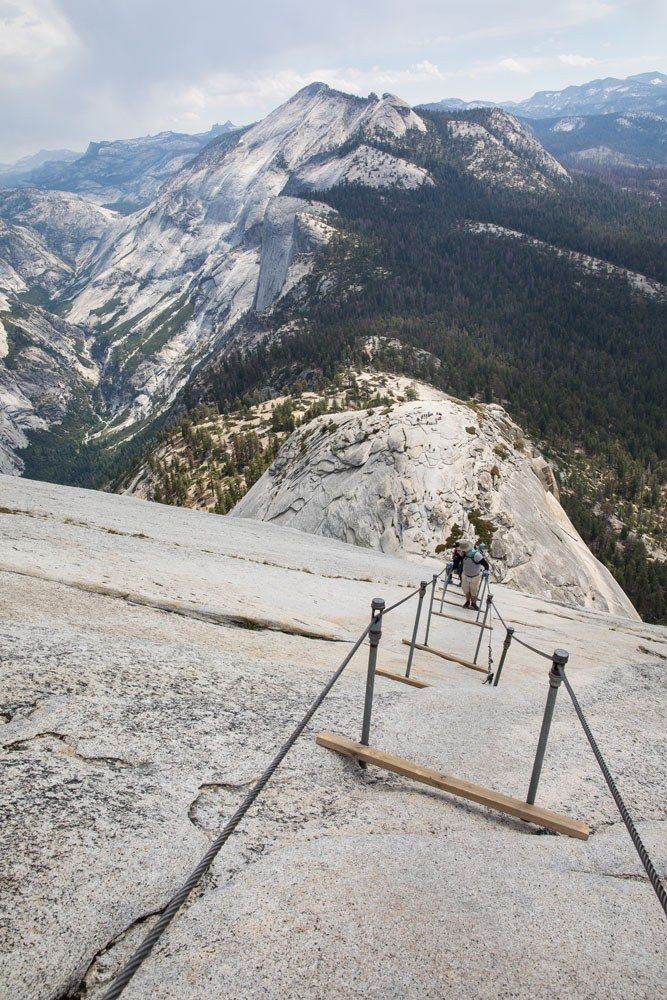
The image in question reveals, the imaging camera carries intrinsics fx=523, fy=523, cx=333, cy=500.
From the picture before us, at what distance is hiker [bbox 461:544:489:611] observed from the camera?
64.9ft

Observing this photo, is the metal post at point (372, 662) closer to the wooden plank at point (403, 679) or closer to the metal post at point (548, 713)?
the metal post at point (548, 713)

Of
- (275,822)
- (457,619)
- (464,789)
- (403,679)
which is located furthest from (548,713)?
(457,619)

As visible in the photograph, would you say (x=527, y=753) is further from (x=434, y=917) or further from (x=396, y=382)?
(x=396, y=382)

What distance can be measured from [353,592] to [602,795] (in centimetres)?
1151

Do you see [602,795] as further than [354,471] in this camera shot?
No

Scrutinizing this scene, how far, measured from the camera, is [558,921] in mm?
4766

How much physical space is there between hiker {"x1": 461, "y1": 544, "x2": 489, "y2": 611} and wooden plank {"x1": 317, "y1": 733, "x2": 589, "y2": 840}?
13.2 m

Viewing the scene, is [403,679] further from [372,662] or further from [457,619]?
[457,619]

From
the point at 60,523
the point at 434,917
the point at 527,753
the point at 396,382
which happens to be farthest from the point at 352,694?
the point at 396,382

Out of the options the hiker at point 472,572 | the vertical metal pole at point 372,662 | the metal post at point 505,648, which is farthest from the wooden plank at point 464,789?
the hiker at point 472,572

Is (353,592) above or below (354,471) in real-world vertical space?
below

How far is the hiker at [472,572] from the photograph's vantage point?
1978 centimetres

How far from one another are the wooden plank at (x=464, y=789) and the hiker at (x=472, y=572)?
519 inches

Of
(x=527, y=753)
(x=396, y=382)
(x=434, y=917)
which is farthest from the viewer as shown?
(x=396, y=382)
